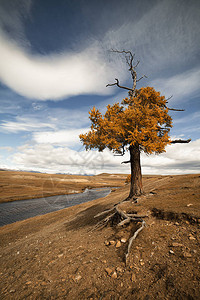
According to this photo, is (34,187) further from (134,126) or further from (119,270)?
(119,270)

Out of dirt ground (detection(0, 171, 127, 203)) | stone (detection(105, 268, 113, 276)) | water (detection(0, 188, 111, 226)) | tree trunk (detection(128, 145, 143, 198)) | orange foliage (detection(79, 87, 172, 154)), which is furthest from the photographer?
dirt ground (detection(0, 171, 127, 203))

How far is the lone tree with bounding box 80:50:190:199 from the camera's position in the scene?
10.6 metres

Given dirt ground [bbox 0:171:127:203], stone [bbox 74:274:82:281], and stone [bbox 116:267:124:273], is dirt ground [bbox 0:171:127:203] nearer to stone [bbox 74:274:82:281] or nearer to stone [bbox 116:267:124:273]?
stone [bbox 74:274:82:281]

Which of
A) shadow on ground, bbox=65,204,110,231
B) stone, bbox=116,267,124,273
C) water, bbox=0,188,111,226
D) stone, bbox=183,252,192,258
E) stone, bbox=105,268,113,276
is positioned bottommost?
water, bbox=0,188,111,226

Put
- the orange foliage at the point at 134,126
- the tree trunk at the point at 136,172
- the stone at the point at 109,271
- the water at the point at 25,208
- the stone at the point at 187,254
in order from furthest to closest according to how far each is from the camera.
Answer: the water at the point at 25,208, the tree trunk at the point at 136,172, the orange foliage at the point at 134,126, the stone at the point at 109,271, the stone at the point at 187,254

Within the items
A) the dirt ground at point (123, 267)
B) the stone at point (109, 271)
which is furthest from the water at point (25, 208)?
the stone at point (109, 271)

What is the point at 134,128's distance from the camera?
35.4ft

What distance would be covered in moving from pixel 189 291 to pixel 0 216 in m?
34.4

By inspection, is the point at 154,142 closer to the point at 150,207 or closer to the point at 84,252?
the point at 150,207

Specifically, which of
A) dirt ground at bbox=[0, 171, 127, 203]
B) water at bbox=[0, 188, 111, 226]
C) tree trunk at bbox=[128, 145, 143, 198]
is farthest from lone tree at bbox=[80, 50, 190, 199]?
dirt ground at bbox=[0, 171, 127, 203]

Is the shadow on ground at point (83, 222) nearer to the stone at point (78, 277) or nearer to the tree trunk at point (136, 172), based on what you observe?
the tree trunk at point (136, 172)

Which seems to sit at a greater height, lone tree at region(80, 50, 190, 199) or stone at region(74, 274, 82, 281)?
lone tree at region(80, 50, 190, 199)

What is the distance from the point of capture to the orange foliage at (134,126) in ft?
34.7

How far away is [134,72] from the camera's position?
593 inches
